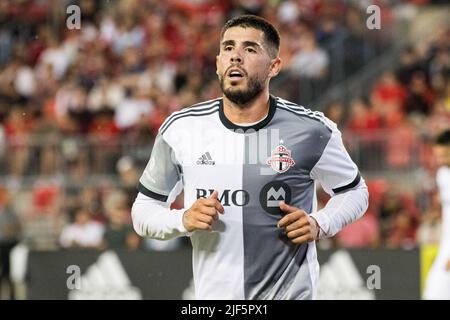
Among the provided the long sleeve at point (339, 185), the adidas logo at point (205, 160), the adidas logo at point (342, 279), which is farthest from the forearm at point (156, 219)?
the adidas logo at point (342, 279)

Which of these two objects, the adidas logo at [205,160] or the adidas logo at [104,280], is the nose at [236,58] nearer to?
the adidas logo at [205,160]

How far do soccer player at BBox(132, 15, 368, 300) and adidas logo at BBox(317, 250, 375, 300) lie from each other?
20.1ft

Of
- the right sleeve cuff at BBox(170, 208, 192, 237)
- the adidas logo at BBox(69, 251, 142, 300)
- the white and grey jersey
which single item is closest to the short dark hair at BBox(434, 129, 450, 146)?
the white and grey jersey

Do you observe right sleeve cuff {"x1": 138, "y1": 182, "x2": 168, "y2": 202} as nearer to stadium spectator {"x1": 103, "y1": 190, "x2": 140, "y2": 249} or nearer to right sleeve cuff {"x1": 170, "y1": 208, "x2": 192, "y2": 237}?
right sleeve cuff {"x1": 170, "y1": 208, "x2": 192, "y2": 237}

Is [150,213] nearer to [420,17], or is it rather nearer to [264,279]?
[264,279]

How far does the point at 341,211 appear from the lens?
244 inches

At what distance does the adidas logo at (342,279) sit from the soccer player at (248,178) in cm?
612

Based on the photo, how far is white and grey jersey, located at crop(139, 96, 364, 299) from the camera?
19.6ft

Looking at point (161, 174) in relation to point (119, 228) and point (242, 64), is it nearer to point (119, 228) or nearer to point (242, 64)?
point (242, 64)

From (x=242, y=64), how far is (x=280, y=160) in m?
0.58

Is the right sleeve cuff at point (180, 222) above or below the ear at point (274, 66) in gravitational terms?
below

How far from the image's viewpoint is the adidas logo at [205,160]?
6043mm

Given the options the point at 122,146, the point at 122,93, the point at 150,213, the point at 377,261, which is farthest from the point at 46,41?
the point at 150,213

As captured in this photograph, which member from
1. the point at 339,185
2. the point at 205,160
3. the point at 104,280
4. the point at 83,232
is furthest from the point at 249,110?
the point at 83,232
